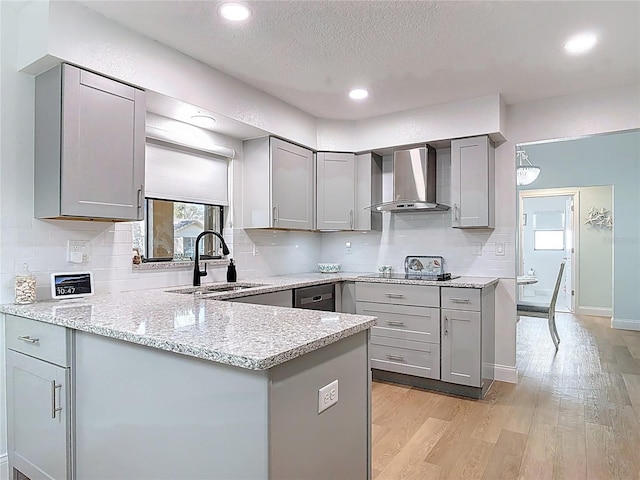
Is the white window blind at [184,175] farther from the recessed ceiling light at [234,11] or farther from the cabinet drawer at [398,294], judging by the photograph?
the cabinet drawer at [398,294]

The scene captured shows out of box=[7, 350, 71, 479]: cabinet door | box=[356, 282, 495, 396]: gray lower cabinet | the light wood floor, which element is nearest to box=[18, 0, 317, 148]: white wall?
box=[7, 350, 71, 479]: cabinet door

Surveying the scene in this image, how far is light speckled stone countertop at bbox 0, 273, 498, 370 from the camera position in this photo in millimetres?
1199

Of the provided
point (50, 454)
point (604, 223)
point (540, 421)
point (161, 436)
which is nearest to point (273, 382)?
point (161, 436)

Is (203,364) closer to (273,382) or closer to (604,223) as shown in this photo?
(273,382)

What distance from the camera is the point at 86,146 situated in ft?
7.24

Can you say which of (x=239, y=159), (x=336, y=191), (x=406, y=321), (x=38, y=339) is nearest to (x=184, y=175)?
(x=239, y=159)

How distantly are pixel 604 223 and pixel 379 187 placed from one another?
181 inches

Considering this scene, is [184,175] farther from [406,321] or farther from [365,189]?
[406,321]

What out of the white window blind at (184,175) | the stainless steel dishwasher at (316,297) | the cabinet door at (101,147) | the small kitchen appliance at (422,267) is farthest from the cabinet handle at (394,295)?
the cabinet door at (101,147)

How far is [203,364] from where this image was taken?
131cm

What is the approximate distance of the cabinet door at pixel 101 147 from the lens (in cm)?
214

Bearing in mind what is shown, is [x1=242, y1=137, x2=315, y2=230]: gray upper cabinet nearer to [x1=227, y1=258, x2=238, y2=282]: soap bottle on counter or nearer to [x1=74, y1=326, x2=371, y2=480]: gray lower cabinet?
[x1=227, y1=258, x2=238, y2=282]: soap bottle on counter

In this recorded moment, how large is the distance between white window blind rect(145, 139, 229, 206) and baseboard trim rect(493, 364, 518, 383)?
9.36 feet

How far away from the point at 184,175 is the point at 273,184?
0.75 metres
